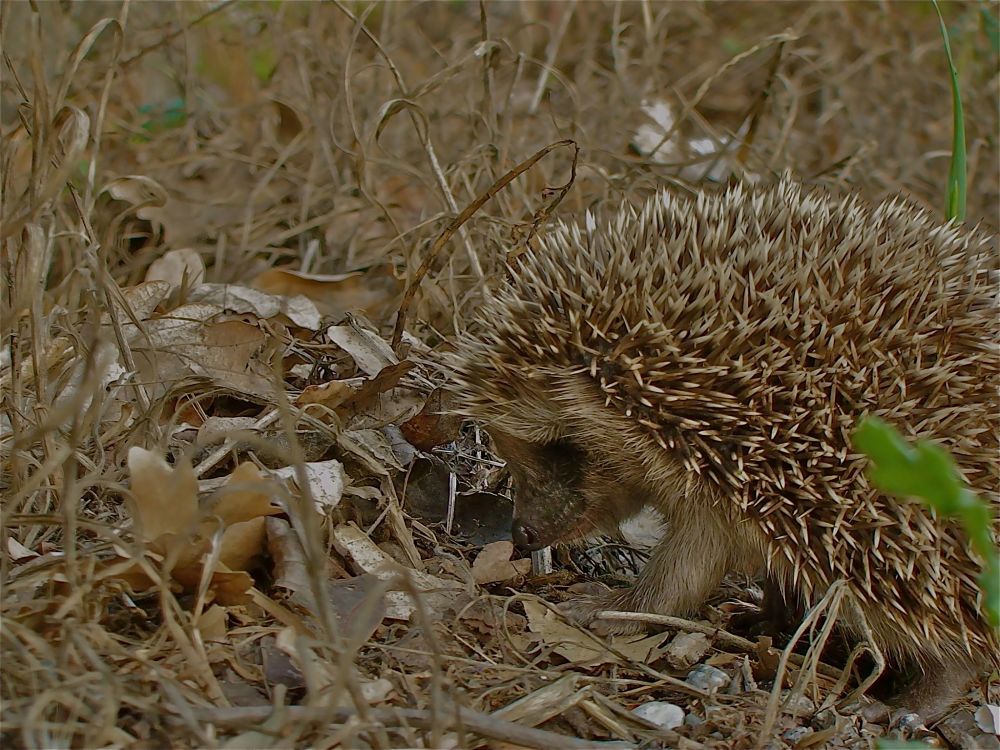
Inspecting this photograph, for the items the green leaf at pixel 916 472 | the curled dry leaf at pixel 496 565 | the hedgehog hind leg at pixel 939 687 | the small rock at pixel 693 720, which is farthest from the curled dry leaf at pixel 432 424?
the green leaf at pixel 916 472

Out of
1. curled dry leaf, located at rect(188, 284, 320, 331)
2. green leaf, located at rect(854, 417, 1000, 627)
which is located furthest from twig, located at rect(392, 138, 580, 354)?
green leaf, located at rect(854, 417, 1000, 627)

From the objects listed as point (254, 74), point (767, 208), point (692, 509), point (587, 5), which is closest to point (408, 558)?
point (692, 509)

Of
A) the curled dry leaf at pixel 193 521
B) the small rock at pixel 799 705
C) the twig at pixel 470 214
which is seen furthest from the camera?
the twig at pixel 470 214

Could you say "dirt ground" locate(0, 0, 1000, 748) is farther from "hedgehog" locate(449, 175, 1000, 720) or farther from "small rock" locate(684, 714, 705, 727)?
"hedgehog" locate(449, 175, 1000, 720)

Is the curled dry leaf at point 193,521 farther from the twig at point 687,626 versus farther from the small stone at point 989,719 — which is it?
the small stone at point 989,719

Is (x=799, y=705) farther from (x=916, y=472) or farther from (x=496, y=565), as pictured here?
(x=916, y=472)

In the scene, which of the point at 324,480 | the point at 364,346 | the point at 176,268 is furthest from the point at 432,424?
the point at 176,268
